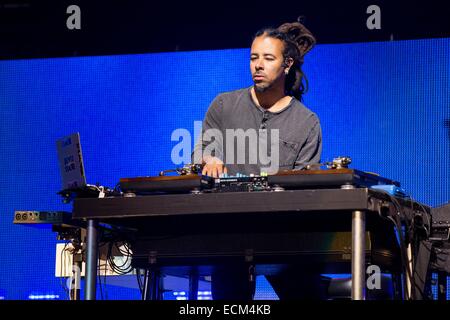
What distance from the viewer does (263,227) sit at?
3203mm

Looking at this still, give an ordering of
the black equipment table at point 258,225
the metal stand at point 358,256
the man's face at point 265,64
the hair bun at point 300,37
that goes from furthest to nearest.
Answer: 1. the hair bun at point 300,37
2. the man's face at point 265,64
3. the black equipment table at point 258,225
4. the metal stand at point 358,256

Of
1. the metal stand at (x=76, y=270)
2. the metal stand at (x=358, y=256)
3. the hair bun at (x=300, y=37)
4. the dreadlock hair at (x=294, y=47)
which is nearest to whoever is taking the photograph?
the metal stand at (x=358, y=256)

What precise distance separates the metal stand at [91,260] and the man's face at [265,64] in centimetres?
132

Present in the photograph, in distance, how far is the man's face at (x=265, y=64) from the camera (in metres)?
4.13

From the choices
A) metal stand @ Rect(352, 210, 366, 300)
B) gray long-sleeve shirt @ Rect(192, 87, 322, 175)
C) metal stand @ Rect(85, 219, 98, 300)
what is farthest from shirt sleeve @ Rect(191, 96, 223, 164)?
metal stand @ Rect(352, 210, 366, 300)

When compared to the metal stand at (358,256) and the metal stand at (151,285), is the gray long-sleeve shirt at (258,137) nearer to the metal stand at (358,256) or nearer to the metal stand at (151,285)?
the metal stand at (151,285)

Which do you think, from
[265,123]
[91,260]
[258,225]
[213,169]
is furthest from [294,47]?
[91,260]

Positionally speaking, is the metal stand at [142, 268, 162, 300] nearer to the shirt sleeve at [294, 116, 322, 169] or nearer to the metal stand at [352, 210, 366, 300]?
the shirt sleeve at [294, 116, 322, 169]

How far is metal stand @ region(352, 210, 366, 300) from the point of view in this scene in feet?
9.01

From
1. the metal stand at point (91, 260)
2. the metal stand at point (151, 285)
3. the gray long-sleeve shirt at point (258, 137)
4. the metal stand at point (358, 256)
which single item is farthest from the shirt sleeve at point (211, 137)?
the metal stand at point (358, 256)

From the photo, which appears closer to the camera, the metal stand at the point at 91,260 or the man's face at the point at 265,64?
the metal stand at the point at 91,260

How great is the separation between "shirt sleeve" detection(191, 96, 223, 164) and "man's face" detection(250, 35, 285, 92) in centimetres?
22
